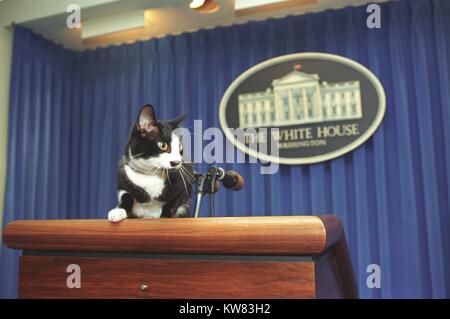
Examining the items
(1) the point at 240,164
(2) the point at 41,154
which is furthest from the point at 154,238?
(2) the point at 41,154

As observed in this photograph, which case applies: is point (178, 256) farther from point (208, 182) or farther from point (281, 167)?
point (281, 167)

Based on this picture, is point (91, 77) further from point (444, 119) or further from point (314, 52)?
point (444, 119)

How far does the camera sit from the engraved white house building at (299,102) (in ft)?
7.10

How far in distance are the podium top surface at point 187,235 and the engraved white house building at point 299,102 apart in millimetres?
1770

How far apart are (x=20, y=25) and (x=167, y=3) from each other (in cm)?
94

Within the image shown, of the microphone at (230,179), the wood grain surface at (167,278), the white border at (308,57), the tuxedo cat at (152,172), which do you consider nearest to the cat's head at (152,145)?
the tuxedo cat at (152,172)

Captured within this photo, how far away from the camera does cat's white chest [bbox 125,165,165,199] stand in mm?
684

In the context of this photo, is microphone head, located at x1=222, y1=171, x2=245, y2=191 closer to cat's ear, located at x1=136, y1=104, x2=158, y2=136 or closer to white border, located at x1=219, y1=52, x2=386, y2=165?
cat's ear, located at x1=136, y1=104, x2=158, y2=136

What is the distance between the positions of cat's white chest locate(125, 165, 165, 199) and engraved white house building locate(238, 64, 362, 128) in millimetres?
1667

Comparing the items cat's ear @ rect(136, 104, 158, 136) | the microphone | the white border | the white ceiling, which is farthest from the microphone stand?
the white ceiling

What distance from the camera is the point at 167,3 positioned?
2.14m

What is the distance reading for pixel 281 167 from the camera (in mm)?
2275

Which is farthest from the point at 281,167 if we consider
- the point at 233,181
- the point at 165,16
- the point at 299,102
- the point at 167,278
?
the point at 167,278

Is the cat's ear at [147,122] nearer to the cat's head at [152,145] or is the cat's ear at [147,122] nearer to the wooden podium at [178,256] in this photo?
the cat's head at [152,145]
